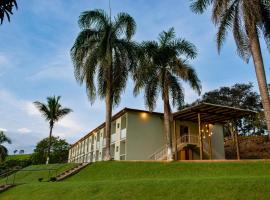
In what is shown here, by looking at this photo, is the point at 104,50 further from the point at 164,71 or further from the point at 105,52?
the point at 164,71

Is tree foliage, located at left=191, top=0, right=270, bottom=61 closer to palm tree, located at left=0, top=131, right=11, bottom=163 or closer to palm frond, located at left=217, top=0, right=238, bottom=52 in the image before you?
palm frond, located at left=217, top=0, right=238, bottom=52

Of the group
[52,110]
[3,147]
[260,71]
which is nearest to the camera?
[260,71]

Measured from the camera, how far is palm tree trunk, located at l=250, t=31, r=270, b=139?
1493 centimetres

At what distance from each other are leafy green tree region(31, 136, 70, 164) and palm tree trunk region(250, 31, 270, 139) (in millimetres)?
39978

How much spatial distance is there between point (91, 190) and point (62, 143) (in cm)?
4373

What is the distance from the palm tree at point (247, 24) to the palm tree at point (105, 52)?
8156 mm

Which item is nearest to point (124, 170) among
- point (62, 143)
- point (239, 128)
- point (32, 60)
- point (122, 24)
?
point (32, 60)

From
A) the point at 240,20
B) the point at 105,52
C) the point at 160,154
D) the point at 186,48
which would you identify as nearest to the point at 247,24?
the point at 240,20

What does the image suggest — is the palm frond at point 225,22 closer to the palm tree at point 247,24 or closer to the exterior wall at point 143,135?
the palm tree at point 247,24

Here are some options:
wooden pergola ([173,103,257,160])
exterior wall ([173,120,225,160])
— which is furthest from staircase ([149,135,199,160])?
wooden pergola ([173,103,257,160])

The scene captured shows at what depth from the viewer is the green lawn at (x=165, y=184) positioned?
34.3 ft

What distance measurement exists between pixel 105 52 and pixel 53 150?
3520 centimetres

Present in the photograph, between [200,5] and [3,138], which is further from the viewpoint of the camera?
[3,138]

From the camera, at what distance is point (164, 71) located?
2372cm
